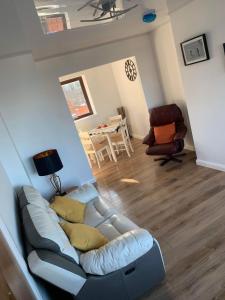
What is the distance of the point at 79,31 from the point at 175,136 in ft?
7.45

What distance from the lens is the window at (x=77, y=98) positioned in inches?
258

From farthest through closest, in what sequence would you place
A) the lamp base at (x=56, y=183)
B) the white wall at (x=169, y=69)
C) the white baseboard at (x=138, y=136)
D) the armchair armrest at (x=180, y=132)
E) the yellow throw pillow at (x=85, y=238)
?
the white baseboard at (x=138, y=136), the white wall at (x=169, y=69), the armchair armrest at (x=180, y=132), the lamp base at (x=56, y=183), the yellow throw pillow at (x=85, y=238)

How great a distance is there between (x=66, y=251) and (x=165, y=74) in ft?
13.6

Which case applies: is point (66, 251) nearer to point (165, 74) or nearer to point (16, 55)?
point (16, 55)

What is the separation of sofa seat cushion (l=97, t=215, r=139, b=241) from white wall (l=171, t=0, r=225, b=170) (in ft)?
6.44

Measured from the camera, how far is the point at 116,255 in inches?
70.2

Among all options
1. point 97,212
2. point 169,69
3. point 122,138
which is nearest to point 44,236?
point 97,212

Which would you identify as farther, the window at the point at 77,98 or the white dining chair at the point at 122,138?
the window at the point at 77,98

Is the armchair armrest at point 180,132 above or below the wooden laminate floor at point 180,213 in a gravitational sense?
above

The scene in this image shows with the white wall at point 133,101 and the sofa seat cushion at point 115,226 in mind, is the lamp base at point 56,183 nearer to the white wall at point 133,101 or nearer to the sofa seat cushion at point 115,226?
the sofa seat cushion at point 115,226

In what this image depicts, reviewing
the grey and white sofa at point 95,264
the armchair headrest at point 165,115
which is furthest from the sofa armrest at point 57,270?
the armchair headrest at point 165,115

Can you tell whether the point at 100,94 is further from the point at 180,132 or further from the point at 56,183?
the point at 56,183

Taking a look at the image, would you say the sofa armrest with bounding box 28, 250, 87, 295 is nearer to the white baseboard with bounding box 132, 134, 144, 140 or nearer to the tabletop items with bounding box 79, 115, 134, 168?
the tabletop items with bounding box 79, 115, 134, 168

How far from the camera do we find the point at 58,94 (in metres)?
4.04
